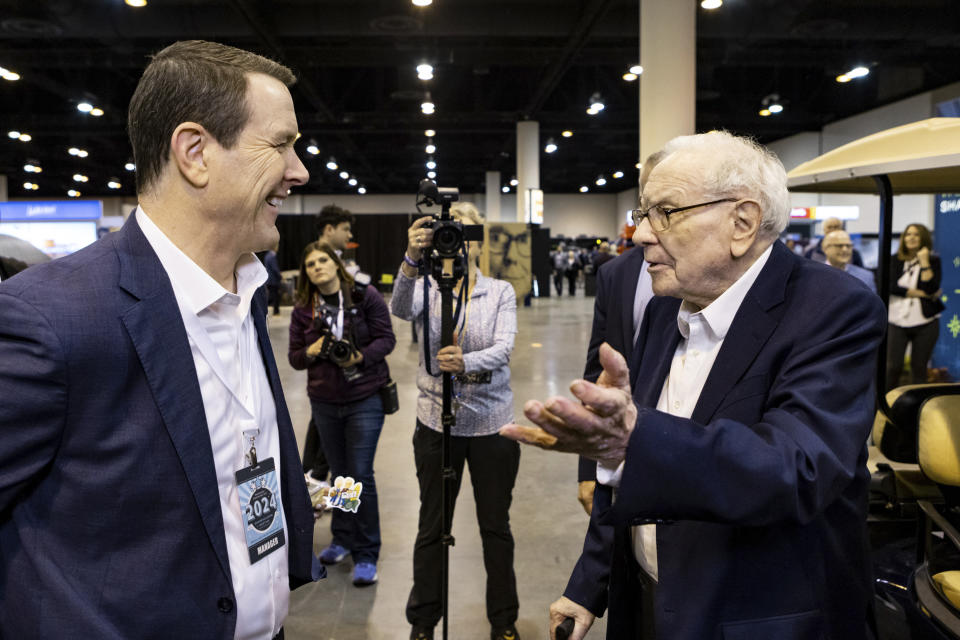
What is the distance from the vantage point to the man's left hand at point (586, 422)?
87 centimetres

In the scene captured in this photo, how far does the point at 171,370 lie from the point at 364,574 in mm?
2595

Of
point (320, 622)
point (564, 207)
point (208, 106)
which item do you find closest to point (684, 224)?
point (208, 106)

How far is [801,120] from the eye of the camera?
17.4 metres

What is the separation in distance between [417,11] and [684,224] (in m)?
9.40

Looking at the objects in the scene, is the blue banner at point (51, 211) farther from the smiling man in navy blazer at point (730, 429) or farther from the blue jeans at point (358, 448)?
the smiling man in navy blazer at point (730, 429)

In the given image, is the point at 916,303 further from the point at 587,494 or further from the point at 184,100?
the point at 184,100

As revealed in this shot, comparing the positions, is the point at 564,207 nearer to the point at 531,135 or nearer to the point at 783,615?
the point at 531,135

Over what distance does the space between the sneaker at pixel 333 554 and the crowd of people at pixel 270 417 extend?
2.28 meters

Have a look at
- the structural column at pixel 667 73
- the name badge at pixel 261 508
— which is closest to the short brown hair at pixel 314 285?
the name badge at pixel 261 508

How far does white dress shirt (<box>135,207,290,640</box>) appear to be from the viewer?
1146mm

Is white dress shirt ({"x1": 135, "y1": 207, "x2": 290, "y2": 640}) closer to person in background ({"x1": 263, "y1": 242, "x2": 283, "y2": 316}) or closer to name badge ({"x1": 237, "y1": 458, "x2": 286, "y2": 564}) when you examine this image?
name badge ({"x1": 237, "y1": 458, "x2": 286, "y2": 564})

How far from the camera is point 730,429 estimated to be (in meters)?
0.98

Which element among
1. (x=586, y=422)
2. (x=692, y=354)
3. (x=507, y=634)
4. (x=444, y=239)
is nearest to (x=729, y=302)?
(x=692, y=354)

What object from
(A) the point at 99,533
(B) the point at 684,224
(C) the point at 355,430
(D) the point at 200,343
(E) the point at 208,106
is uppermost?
(E) the point at 208,106
